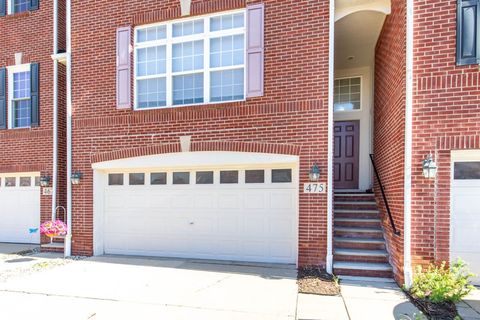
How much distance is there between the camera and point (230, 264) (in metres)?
6.52

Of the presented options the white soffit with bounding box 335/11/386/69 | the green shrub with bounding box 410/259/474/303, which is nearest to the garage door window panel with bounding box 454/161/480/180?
the green shrub with bounding box 410/259/474/303

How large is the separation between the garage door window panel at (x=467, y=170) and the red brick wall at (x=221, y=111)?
6.96ft

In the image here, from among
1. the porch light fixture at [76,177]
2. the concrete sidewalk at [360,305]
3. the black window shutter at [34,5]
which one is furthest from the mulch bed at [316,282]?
the black window shutter at [34,5]

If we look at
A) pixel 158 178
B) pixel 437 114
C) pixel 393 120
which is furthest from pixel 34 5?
pixel 437 114

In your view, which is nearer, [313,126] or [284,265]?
[313,126]

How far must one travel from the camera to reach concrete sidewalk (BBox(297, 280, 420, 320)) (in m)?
4.12

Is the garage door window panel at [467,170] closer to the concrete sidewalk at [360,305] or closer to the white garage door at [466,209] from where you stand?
the white garage door at [466,209]

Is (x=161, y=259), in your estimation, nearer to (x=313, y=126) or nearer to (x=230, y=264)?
(x=230, y=264)

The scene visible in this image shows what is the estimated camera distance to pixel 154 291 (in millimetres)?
4992

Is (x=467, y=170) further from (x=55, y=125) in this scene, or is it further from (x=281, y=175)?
(x=55, y=125)

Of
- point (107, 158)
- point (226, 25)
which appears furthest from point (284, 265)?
Answer: point (226, 25)

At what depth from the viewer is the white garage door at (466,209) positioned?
4949mm

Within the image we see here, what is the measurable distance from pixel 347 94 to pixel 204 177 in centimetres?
466

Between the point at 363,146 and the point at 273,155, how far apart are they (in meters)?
3.28
